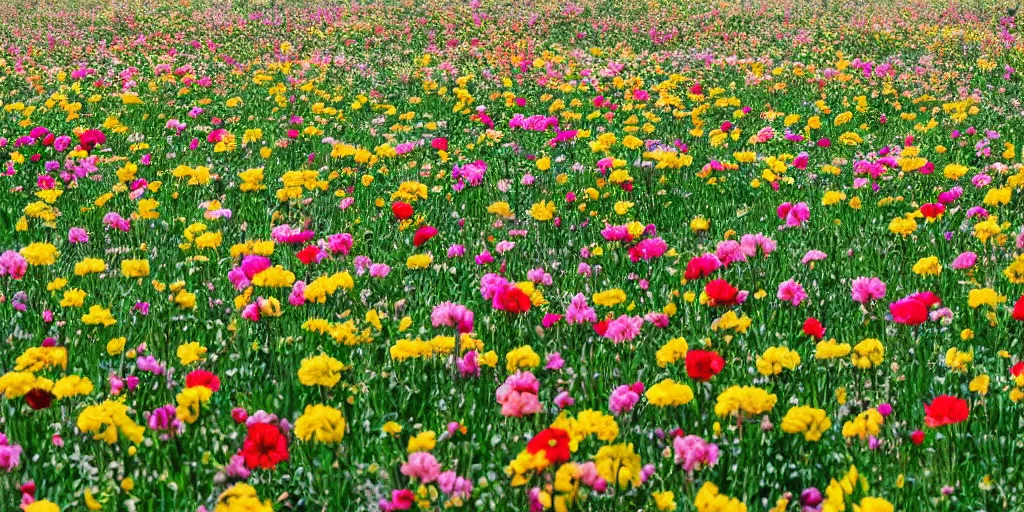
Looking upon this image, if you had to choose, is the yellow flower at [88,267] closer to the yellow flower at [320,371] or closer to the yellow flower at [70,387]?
the yellow flower at [70,387]

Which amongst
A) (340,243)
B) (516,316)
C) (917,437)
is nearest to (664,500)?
(917,437)

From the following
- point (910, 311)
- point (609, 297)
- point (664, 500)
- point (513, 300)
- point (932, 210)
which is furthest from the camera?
point (932, 210)

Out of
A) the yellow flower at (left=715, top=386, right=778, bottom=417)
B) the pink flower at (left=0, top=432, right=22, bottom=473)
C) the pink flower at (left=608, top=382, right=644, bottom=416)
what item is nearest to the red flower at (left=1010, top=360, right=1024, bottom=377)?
the yellow flower at (left=715, top=386, right=778, bottom=417)

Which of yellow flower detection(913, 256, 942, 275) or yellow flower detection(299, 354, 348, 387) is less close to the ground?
yellow flower detection(299, 354, 348, 387)

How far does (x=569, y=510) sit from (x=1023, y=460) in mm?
1283

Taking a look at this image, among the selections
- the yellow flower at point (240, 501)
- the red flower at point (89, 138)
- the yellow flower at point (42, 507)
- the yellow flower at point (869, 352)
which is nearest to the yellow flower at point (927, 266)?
the yellow flower at point (869, 352)

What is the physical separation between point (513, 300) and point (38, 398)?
59.0 inches

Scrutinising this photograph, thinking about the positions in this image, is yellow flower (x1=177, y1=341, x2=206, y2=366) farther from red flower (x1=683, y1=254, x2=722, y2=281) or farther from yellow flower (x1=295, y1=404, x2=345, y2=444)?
red flower (x1=683, y1=254, x2=722, y2=281)

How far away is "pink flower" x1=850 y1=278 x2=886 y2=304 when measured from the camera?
3.30m

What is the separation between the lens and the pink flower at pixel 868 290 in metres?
3.30

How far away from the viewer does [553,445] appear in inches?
86.4

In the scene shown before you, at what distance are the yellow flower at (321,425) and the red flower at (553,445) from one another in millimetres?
521

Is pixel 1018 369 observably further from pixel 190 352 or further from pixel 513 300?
pixel 190 352

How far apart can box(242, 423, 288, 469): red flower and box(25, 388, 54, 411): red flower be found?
70 centimetres
